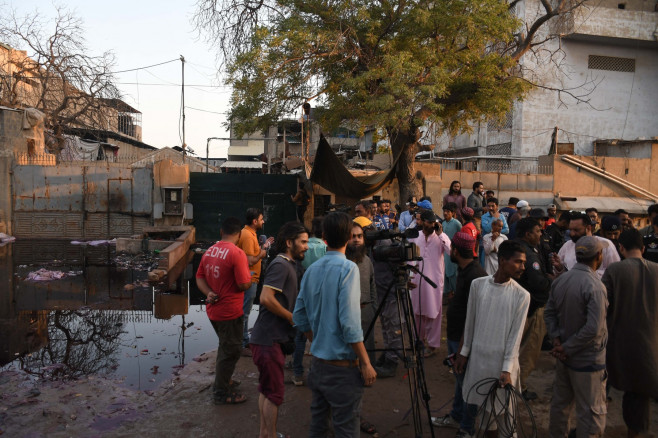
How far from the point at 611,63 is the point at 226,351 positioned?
2552cm

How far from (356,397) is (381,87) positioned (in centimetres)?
875

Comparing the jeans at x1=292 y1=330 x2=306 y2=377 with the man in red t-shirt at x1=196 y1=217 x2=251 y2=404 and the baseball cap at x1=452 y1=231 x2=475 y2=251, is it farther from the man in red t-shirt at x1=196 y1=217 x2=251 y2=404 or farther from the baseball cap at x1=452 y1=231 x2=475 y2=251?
the baseball cap at x1=452 y1=231 x2=475 y2=251

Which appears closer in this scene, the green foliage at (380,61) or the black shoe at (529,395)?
the black shoe at (529,395)

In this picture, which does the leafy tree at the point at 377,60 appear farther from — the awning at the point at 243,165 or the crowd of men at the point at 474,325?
the awning at the point at 243,165

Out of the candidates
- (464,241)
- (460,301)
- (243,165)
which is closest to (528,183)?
(464,241)

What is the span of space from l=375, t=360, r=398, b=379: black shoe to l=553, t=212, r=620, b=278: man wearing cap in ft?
6.28

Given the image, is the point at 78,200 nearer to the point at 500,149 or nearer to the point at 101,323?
the point at 101,323

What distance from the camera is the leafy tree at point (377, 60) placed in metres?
10.3

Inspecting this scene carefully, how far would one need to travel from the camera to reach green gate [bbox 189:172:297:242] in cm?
1762

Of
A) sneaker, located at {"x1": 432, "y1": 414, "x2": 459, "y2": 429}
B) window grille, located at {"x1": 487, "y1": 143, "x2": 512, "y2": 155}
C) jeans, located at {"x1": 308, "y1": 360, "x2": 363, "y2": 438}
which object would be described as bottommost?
sneaker, located at {"x1": 432, "y1": 414, "x2": 459, "y2": 429}

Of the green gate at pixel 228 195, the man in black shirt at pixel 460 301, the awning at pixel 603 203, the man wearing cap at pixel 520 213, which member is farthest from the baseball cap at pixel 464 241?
the green gate at pixel 228 195

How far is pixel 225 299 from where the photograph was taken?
14.3 feet

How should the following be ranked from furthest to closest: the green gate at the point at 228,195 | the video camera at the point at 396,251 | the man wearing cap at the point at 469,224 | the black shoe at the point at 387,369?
the green gate at the point at 228,195
the man wearing cap at the point at 469,224
the black shoe at the point at 387,369
the video camera at the point at 396,251

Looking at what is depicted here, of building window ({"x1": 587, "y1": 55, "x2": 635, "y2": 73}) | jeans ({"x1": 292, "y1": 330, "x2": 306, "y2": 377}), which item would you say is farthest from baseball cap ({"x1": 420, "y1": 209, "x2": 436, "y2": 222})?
building window ({"x1": 587, "y1": 55, "x2": 635, "y2": 73})
